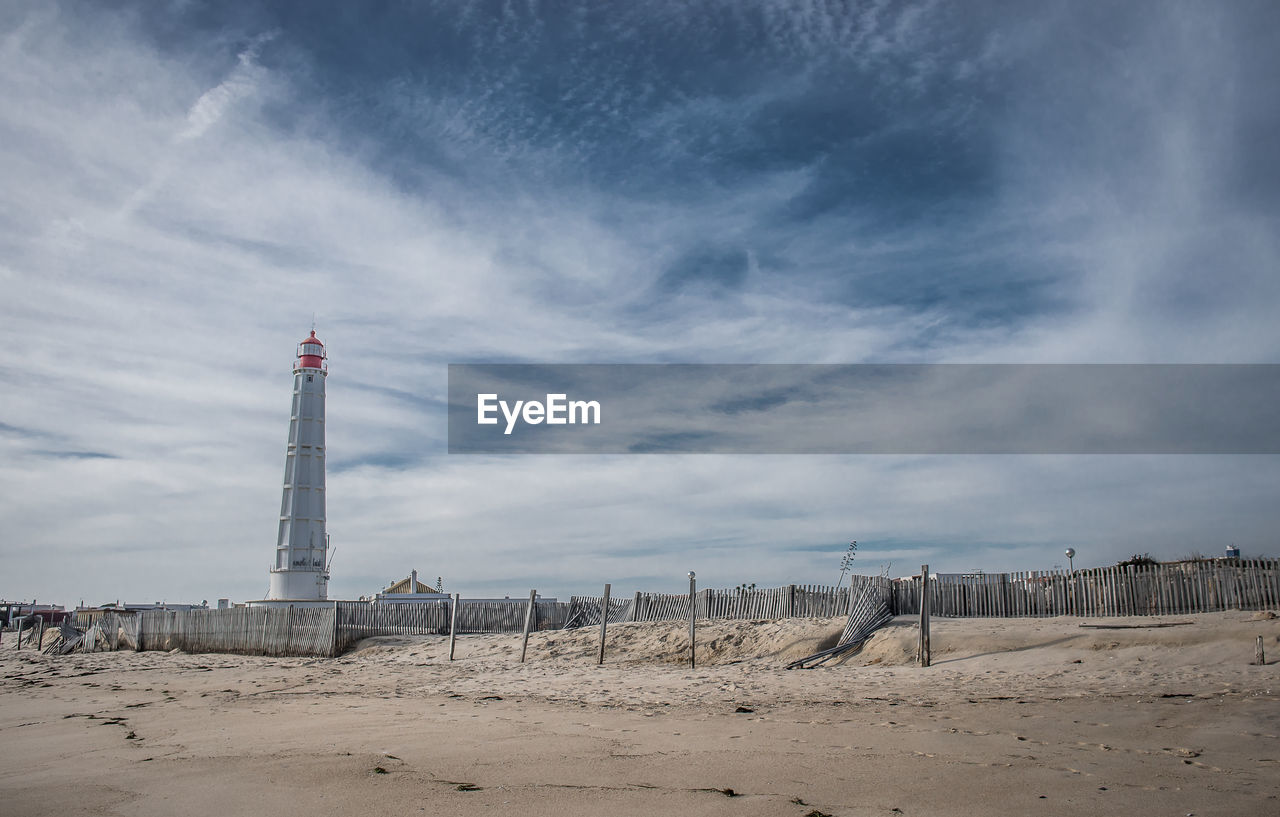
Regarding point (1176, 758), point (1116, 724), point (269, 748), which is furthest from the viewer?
point (1116, 724)

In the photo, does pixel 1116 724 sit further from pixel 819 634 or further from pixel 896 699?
pixel 819 634

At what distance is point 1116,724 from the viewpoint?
707 centimetres

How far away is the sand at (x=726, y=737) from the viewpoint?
4676 millimetres

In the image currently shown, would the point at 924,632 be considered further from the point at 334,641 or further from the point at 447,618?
the point at 447,618

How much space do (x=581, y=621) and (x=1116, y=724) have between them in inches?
736

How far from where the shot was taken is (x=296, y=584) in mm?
36250

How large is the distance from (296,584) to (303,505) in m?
3.41

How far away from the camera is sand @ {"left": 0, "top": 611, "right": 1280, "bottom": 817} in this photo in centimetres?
468

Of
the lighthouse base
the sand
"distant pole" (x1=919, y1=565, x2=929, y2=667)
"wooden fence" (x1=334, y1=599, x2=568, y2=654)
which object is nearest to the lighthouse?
the lighthouse base

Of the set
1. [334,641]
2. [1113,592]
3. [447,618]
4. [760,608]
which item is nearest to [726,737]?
[1113,592]

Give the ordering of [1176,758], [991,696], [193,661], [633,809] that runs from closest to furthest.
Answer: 1. [633,809]
2. [1176,758]
3. [991,696]
4. [193,661]

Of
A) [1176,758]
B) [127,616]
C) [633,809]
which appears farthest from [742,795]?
[127,616]

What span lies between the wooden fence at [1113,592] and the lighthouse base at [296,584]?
2751 centimetres

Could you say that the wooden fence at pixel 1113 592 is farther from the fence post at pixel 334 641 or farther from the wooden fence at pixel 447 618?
the fence post at pixel 334 641
